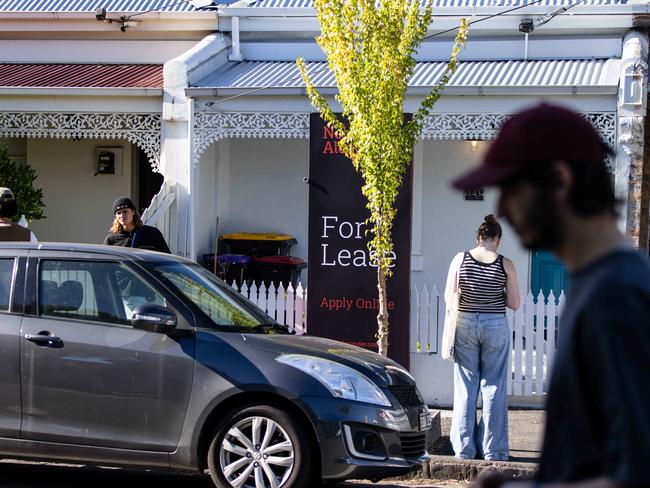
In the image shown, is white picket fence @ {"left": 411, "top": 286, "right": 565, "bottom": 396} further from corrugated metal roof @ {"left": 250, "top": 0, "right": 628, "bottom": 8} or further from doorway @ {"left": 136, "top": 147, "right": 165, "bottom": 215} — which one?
doorway @ {"left": 136, "top": 147, "right": 165, "bottom": 215}

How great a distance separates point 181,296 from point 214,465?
1.07 meters

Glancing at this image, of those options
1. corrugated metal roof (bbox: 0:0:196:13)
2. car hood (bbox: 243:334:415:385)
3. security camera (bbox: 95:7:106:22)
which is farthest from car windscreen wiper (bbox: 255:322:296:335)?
security camera (bbox: 95:7:106:22)

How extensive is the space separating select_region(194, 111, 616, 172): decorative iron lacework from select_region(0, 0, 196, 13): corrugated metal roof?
2.50m

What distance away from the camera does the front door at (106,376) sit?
21.5 ft

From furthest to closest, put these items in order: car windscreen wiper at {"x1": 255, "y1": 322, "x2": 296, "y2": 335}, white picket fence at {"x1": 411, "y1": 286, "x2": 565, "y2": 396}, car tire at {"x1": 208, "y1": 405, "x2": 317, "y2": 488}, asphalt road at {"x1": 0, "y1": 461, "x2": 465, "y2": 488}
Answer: white picket fence at {"x1": 411, "y1": 286, "x2": 565, "y2": 396}
asphalt road at {"x1": 0, "y1": 461, "x2": 465, "y2": 488}
car windscreen wiper at {"x1": 255, "y1": 322, "x2": 296, "y2": 335}
car tire at {"x1": 208, "y1": 405, "x2": 317, "y2": 488}

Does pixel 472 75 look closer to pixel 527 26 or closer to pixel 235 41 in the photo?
pixel 527 26

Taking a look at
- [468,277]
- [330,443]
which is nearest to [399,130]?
[468,277]

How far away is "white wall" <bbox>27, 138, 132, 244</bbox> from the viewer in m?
15.0

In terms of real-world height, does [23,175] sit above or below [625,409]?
above

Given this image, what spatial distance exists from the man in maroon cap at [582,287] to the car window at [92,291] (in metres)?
4.78

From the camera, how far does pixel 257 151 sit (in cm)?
1464

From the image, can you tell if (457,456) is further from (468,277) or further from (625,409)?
(625,409)

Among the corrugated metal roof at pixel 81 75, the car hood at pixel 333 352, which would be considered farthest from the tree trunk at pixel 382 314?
the corrugated metal roof at pixel 81 75

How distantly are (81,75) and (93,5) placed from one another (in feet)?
4.55
